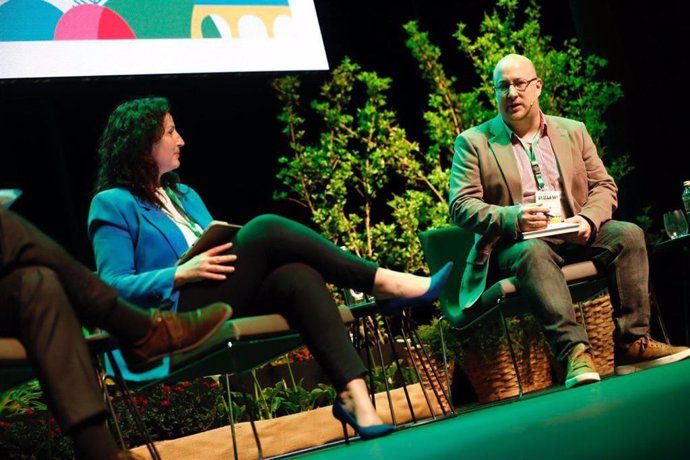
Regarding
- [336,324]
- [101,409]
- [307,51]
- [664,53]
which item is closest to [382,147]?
[307,51]

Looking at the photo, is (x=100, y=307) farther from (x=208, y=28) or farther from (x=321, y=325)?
(x=208, y=28)

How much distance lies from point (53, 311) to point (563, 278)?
1953 millimetres

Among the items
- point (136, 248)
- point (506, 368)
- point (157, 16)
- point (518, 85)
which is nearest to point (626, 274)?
point (518, 85)

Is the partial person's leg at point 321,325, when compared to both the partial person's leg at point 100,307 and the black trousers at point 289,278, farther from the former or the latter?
the partial person's leg at point 100,307

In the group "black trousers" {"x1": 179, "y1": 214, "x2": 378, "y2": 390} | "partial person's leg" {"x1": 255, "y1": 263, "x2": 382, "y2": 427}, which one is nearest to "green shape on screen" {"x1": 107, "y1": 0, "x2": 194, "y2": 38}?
"black trousers" {"x1": 179, "y1": 214, "x2": 378, "y2": 390}

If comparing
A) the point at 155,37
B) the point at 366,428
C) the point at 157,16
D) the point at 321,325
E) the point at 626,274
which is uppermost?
the point at 157,16

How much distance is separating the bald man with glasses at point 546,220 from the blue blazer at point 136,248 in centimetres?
124

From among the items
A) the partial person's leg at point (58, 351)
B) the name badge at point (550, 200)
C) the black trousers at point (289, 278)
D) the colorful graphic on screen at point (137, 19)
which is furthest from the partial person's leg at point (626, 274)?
the colorful graphic on screen at point (137, 19)

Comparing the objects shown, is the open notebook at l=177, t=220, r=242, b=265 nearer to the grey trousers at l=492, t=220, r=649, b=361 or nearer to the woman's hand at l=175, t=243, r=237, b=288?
the woman's hand at l=175, t=243, r=237, b=288

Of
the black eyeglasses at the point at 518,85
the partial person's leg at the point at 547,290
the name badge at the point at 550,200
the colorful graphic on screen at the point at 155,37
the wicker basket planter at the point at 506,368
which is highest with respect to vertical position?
the colorful graphic on screen at the point at 155,37

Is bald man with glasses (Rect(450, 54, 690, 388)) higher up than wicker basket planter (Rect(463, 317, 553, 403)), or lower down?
higher up

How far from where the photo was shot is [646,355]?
302 centimetres

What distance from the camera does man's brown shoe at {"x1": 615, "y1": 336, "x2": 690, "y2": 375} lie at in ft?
9.60

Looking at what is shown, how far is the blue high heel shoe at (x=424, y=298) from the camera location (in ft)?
7.68
